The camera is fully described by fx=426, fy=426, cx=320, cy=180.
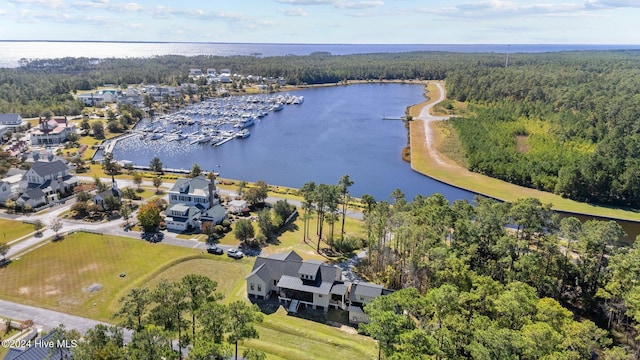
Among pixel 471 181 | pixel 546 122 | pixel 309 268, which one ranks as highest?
pixel 546 122

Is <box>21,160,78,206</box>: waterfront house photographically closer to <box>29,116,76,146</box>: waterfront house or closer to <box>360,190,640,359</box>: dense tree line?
<box>29,116,76,146</box>: waterfront house

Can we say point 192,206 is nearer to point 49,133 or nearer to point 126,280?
point 126,280

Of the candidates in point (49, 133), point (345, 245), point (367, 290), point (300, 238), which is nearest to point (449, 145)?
point (345, 245)

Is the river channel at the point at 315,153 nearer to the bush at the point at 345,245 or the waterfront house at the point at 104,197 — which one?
the bush at the point at 345,245

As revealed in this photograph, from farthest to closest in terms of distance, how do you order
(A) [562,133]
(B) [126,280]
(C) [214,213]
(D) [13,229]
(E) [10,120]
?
(E) [10,120] → (A) [562,133] → (C) [214,213] → (D) [13,229] → (B) [126,280]

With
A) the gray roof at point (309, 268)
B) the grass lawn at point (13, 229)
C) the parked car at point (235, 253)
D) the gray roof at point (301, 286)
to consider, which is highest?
the gray roof at point (309, 268)

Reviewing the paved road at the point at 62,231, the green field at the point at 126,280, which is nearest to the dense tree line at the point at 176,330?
the green field at the point at 126,280

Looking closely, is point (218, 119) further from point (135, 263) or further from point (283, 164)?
point (135, 263)
